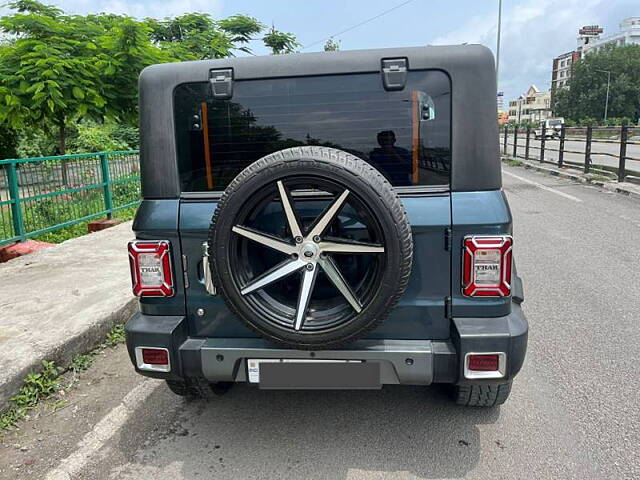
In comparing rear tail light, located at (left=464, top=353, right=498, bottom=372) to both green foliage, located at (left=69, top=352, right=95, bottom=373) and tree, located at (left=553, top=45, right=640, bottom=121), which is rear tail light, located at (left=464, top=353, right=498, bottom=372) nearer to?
green foliage, located at (left=69, top=352, right=95, bottom=373)

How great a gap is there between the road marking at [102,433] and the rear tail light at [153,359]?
60 centimetres

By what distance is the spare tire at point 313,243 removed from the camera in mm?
2311

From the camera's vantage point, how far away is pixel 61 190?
8406mm

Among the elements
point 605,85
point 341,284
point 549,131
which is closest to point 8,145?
point 341,284

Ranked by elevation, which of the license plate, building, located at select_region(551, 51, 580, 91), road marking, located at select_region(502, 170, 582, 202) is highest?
building, located at select_region(551, 51, 580, 91)

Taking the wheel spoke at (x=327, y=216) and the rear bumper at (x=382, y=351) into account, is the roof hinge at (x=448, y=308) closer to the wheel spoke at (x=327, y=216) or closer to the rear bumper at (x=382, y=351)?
the rear bumper at (x=382, y=351)

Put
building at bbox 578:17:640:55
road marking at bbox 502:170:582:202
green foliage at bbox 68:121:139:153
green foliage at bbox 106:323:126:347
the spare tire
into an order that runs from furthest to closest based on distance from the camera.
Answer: building at bbox 578:17:640:55 < green foliage at bbox 68:121:139:153 < road marking at bbox 502:170:582:202 < green foliage at bbox 106:323:126:347 < the spare tire

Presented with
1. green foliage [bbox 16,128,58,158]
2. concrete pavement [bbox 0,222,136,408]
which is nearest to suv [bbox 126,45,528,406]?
concrete pavement [bbox 0,222,136,408]

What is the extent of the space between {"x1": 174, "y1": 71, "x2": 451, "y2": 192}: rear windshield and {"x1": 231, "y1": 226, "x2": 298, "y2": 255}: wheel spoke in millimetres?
453

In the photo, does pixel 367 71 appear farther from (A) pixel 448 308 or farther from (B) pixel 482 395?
(B) pixel 482 395

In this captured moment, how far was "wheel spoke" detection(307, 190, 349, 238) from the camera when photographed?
2.35 meters

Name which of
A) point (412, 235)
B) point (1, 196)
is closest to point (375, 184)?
point (412, 235)

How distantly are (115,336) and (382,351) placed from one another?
2.87 meters

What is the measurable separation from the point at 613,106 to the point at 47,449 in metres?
105
